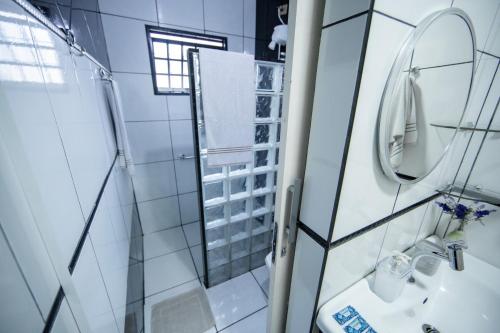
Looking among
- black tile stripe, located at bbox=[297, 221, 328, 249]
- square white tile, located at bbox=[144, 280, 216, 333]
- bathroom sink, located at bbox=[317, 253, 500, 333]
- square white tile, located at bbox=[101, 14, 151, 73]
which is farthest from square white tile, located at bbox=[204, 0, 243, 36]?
square white tile, located at bbox=[144, 280, 216, 333]

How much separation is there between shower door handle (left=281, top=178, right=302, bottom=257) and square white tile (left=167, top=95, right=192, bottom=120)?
1646 millimetres

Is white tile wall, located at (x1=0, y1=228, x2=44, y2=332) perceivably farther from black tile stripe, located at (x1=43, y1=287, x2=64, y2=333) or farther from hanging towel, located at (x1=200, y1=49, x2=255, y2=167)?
hanging towel, located at (x1=200, y1=49, x2=255, y2=167)

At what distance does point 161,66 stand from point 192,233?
1739 millimetres

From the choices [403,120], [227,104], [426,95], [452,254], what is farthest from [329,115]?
[227,104]

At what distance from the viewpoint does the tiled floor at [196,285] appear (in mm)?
1396

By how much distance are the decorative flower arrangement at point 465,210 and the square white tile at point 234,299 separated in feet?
4.37

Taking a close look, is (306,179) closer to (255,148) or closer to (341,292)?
(341,292)

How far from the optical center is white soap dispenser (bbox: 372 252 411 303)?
0.68m

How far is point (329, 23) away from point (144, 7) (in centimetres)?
178

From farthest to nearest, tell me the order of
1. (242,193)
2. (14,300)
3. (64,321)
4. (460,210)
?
(242,193) < (460,210) < (64,321) < (14,300)

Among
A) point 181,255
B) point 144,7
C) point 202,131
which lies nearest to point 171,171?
point 181,255

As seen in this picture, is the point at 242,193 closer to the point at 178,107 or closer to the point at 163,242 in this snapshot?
the point at 178,107

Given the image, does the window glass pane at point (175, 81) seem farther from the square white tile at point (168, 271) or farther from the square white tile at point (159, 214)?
the square white tile at point (168, 271)

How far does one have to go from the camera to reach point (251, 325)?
1.37 metres
